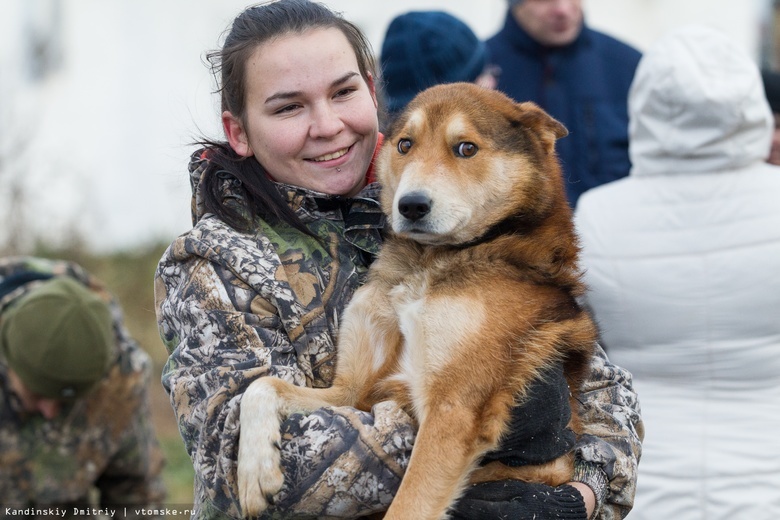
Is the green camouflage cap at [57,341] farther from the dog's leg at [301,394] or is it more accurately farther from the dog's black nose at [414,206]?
the dog's black nose at [414,206]

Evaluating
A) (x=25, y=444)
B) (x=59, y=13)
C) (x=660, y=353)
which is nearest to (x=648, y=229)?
(x=660, y=353)

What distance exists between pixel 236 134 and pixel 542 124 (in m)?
0.99

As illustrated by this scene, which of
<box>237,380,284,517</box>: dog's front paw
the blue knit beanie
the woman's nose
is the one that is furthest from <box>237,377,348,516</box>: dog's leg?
the blue knit beanie

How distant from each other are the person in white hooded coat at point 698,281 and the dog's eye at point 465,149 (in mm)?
896

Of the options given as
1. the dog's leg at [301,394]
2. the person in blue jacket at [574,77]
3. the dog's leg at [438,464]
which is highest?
the person in blue jacket at [574,77]

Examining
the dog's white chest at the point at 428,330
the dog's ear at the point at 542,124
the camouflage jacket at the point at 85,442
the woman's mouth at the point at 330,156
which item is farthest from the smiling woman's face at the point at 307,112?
the camouflage jacket at the point at 85,442

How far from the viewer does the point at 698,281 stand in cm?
338

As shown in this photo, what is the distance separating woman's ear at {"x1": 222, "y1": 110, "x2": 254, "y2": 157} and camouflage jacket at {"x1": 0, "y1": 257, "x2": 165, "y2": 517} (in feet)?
10.5

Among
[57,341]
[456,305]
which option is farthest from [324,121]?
[57,341]

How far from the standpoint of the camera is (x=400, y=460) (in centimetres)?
233

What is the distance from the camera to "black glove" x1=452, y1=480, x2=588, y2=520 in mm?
2408

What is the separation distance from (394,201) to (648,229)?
4.27ft

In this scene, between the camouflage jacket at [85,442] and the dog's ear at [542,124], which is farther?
the camouflage jacket at [85,442]

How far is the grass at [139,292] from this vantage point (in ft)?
29.3
